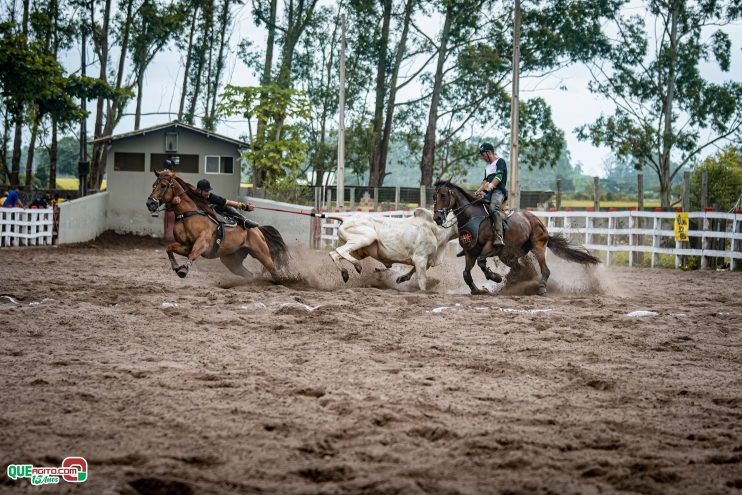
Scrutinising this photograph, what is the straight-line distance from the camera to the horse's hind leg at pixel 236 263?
47.0 ft

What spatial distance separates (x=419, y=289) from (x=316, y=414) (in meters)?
8.44

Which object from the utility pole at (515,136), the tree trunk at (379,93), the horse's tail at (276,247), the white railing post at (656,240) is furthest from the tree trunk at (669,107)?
the horse's tail at (276,247)

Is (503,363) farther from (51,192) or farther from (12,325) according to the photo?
(51,192)

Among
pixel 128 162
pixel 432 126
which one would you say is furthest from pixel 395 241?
pixel 432 126

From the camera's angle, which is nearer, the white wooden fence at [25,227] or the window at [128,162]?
the white wooden fence at [25,227]

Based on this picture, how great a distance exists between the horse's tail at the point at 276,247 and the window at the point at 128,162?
21.8 m

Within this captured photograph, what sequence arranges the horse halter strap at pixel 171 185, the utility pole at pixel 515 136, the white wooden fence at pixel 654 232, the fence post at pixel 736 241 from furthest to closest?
the utility pole at pixel 515 136 → the white wooden fence at pixel 654 232 → the fence post at pixel 736 241 → the horse halter strap at pixel 171 185

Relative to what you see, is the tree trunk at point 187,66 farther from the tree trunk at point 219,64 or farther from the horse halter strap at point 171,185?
the horse halter strap at point 171,185

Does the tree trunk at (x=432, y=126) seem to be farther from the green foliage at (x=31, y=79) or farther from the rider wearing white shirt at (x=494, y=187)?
the rider wearing white shirt at (x=494, y=187)

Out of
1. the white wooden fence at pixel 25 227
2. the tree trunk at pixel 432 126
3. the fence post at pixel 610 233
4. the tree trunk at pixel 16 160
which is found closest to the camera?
the fence post at pixel 610 233

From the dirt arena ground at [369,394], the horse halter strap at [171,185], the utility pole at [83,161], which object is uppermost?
the utility pole at [83,161]

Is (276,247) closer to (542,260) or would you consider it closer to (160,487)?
(542,260)

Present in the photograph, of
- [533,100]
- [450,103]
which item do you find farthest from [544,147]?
[450,103]

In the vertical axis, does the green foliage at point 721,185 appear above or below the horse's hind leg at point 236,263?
above
